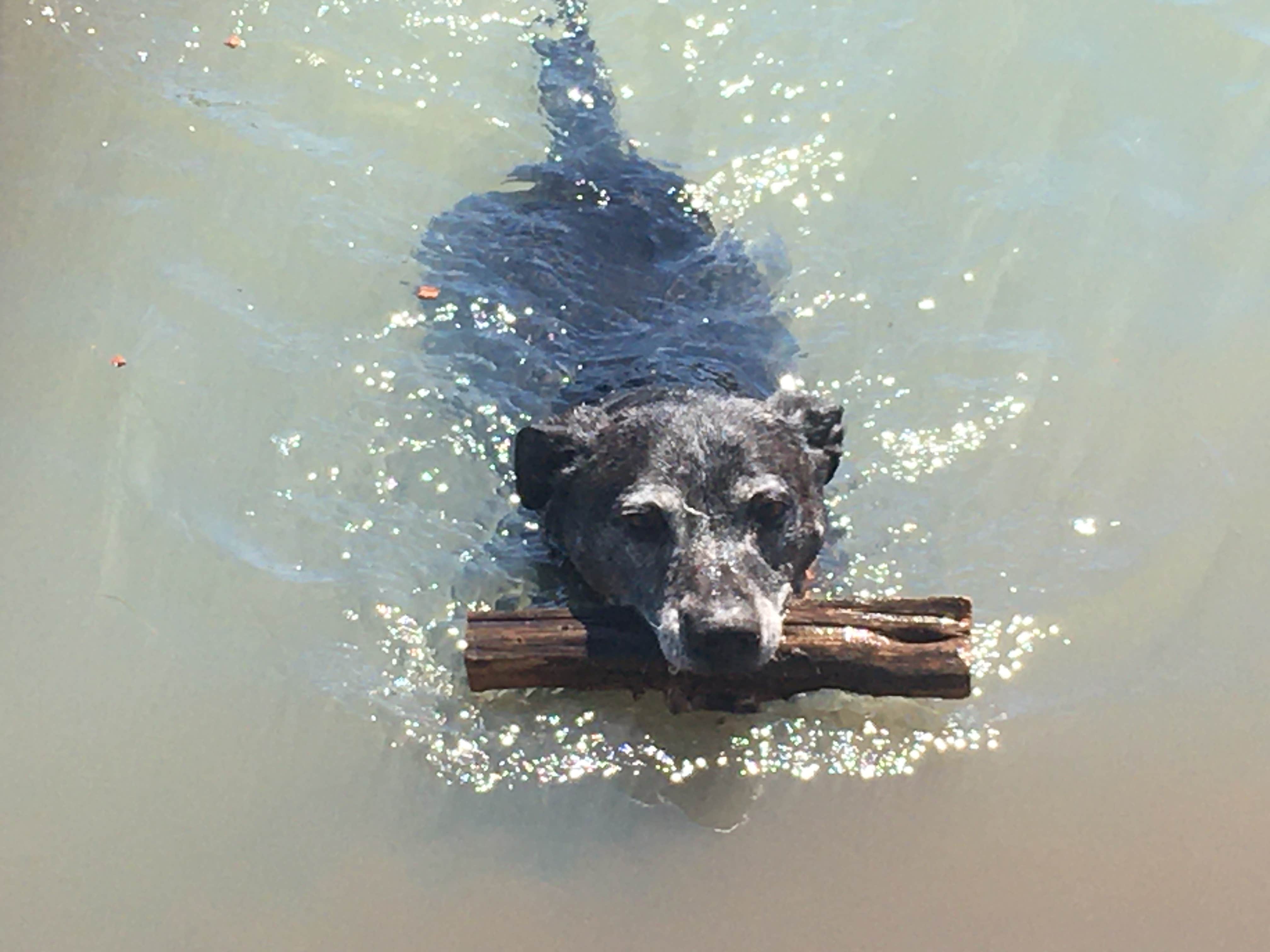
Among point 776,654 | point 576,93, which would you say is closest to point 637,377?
point 776,654

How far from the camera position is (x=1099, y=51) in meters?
7.92

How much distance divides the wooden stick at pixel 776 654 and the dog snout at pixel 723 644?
123mm

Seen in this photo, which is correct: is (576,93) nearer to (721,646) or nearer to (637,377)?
(637,377)

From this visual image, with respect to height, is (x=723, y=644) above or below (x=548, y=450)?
below

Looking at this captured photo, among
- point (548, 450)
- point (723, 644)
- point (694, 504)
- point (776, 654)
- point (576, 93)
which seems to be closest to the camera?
point (723, 644)

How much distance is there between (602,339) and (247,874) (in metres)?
2.86

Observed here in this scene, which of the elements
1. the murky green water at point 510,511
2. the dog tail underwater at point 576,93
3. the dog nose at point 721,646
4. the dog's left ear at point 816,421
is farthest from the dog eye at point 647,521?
the dog tail underwater at point 576,93

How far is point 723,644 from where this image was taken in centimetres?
391

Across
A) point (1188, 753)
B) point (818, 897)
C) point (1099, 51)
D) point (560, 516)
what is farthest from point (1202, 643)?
point (1099, 51)

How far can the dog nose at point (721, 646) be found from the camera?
3895mm

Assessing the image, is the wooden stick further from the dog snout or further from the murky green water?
the murky green water

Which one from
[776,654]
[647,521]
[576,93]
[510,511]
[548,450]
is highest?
[576,93]

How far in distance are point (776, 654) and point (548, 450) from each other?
1351 mm

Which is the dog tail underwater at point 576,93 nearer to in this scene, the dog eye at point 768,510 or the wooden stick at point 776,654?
the dog eye at point 768,510
